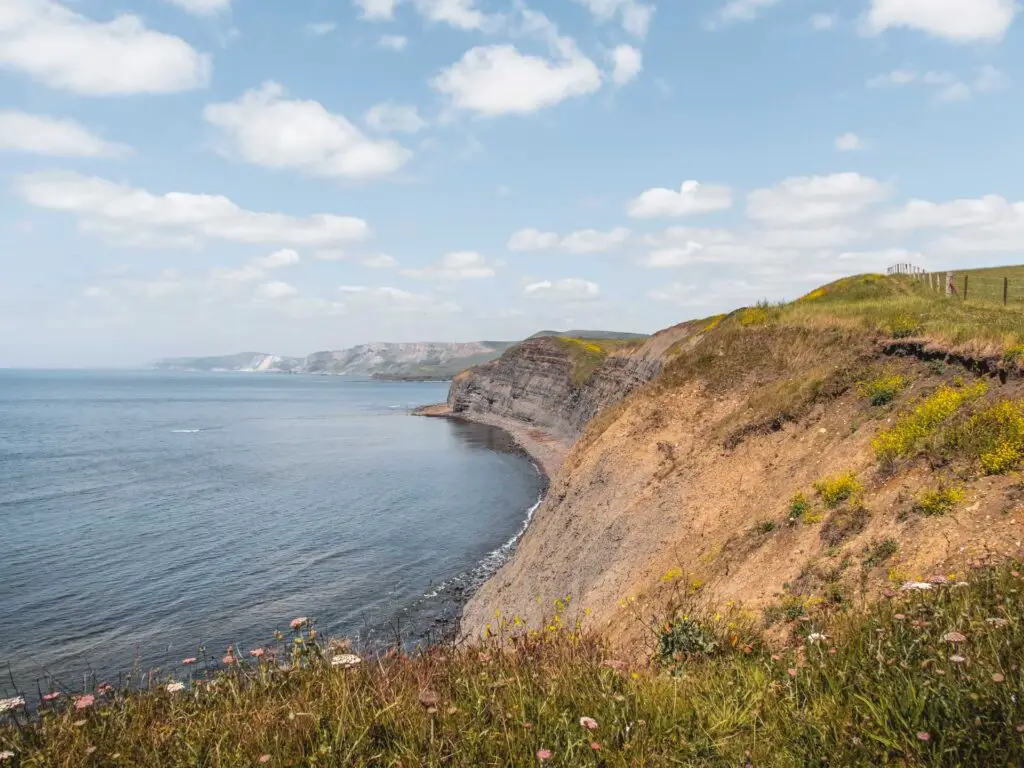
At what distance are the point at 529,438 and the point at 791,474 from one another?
261ft

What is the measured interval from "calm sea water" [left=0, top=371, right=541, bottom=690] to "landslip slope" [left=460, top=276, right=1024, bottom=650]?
8.00 metres

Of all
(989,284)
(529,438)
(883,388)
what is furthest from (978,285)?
(529,438)

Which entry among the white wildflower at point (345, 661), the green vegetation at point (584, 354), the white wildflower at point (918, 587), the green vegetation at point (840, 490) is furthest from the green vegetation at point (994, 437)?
the green vegetation at point (584, 354)

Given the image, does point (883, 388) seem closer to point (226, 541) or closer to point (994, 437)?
point (994, 437)

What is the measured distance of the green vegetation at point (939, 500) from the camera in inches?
457

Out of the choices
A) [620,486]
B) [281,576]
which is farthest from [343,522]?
[620,486]

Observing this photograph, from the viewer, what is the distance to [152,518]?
4516cm

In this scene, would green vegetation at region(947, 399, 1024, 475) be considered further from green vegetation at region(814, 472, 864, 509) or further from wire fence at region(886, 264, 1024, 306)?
wire fence at region(886, 264, 1024, 306)

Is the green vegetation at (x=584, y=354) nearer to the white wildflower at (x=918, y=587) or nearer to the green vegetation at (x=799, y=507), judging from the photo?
the green vegetation at (x=799, y=507)

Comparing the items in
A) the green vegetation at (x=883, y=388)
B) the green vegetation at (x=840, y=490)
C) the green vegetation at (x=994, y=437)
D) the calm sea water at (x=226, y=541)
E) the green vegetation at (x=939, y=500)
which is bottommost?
the calm sea water at (x=226, y=541)

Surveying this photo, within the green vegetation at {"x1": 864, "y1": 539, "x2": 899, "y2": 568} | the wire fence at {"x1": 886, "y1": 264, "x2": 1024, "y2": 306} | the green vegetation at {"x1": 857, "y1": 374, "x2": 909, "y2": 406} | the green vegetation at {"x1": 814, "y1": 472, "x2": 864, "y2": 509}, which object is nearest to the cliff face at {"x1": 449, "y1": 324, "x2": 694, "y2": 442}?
the wire fence at {"x1": 886, "y1": 264, "x2": 1024, "y2": 306}

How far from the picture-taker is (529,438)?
320 ft

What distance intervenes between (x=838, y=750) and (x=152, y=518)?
166ft

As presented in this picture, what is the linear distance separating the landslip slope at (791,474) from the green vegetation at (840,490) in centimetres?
4
